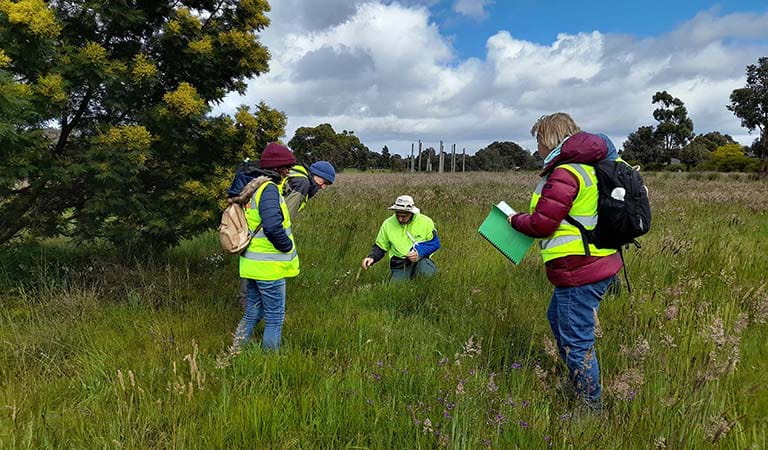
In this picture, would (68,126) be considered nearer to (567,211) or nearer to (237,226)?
(237,226)

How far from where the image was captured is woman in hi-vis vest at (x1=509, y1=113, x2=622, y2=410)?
2.77 m

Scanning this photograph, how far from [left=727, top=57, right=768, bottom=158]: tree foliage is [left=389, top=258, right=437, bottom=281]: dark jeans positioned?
131 feet

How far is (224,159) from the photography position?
5191 millimetres

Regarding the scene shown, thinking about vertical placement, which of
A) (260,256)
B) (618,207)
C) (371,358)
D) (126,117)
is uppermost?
(126,117)

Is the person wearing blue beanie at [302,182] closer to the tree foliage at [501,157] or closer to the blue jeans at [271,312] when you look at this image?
the blue jeans at [271,312]

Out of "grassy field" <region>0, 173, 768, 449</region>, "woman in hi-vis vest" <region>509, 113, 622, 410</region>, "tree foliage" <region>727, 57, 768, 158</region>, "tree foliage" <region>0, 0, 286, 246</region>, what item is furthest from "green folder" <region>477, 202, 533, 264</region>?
"tree foliage" <region>727, 57, 768, 158</region>

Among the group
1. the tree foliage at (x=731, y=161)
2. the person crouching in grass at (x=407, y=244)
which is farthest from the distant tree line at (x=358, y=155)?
the person crouching in grass at (x=407, y=244)

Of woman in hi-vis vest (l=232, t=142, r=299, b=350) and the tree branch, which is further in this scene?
the tree branch

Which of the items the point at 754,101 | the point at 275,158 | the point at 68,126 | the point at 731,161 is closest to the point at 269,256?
the point at 275,158

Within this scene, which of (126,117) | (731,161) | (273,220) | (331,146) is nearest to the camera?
(273,220)

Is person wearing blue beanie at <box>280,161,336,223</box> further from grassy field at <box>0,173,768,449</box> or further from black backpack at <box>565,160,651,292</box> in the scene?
black backpack at <box>565,160,651,292</box>

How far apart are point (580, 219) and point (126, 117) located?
4499mm

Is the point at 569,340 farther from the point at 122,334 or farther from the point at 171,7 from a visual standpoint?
the point at 171,7

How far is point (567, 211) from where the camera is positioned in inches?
110
